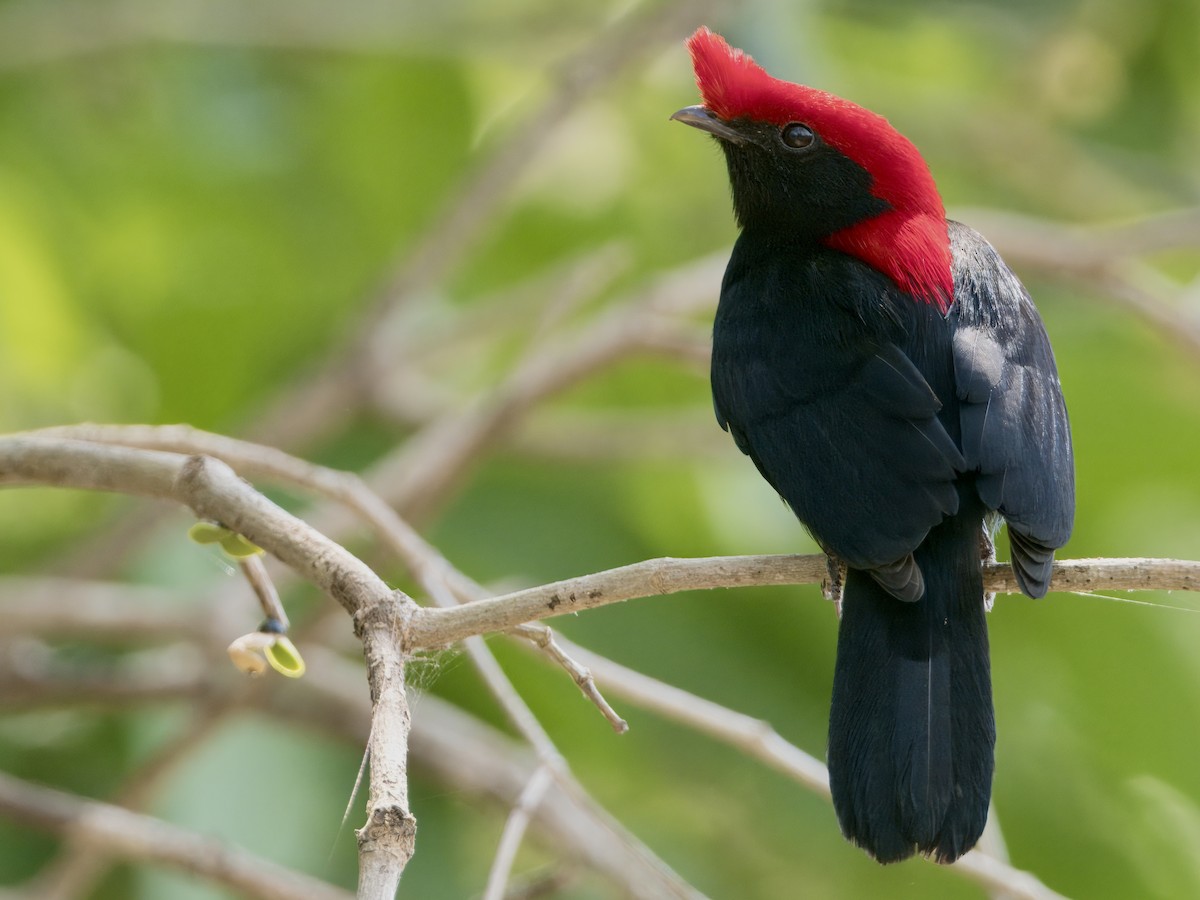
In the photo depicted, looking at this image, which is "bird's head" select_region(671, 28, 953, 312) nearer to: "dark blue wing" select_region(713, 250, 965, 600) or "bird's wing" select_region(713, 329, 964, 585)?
"dark blue wing" select_region(713, 250, 965, 600)

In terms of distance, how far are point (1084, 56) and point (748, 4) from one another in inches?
67.9

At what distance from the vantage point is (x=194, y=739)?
3.45 metres

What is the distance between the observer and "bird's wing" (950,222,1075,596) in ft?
6.97

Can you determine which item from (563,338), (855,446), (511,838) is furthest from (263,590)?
(563,338)

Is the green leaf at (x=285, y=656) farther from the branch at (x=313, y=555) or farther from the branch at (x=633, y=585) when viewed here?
the branch at (x=633, y=585)

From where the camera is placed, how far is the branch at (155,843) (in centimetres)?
264

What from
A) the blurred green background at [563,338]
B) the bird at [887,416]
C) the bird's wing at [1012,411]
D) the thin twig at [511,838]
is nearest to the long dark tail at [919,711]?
the bird at [887,416]

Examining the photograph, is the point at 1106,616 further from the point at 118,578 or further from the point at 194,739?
the point at 118,578

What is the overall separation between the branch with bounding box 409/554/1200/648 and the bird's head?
98cm

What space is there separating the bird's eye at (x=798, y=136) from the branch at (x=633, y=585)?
113 centimetres

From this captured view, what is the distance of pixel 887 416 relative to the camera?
2.32m

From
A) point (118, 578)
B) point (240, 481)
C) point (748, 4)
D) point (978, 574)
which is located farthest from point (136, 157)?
point (978, 574)

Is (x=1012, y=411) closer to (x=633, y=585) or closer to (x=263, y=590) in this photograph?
(x=633, y=585)

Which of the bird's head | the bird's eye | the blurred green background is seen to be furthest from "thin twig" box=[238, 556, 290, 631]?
the blurred green background
